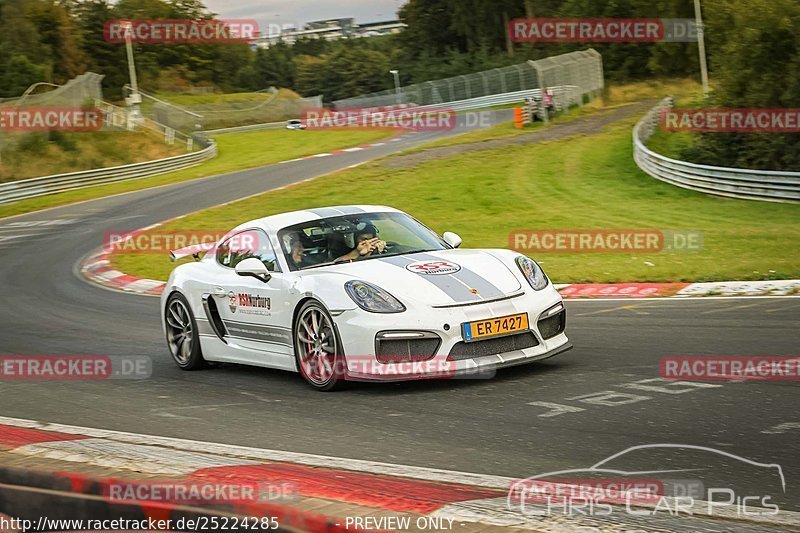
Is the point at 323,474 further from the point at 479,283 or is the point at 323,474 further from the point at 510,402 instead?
the point at 479,283

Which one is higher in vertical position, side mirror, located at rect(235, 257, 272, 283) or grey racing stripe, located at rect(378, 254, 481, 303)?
side mirror, located at rect(235, 257, 272, 283)

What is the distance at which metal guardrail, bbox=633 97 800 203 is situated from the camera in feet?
77.1

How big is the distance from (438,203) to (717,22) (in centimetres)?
1086

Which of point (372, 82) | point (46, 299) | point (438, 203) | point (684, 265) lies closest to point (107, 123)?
point (438, 203)

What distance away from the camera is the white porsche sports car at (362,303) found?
737 cm

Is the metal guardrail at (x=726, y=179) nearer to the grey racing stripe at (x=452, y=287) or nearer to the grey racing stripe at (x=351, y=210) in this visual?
the grey racing stripe at (x=351, y=210)

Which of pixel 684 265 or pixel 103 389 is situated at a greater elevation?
pixel 103 389

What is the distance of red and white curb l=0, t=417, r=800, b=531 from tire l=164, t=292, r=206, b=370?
2596 millimetres

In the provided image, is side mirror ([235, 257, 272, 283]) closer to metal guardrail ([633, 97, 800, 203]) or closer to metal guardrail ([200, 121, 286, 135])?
metal guardrail ([633, 97, 800, 203])

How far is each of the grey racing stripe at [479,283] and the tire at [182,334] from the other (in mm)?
2711

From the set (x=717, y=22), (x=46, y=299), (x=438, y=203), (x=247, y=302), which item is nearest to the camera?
(x=247, y=302)

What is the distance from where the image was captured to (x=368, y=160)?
3462 cm

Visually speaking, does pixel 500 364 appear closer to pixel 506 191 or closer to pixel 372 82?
pixel 506 191

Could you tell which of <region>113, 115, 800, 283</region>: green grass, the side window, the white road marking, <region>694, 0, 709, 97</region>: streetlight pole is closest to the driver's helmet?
the side window
